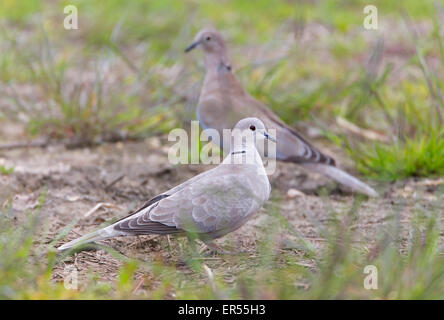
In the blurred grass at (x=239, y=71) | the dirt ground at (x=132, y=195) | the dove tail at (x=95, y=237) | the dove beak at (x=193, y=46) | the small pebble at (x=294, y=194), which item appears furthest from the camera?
the dove beak at (x=193, y=46)

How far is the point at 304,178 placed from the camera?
15.1 ft

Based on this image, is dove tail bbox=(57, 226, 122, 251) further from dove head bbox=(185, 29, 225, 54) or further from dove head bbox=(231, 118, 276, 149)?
dove head bbox=(185, 29, 225, 54)

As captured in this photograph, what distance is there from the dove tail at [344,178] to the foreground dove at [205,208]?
1069 mm

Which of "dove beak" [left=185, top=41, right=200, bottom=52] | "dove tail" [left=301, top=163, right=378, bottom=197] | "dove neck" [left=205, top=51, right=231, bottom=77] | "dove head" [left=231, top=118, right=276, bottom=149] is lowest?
"dove tail" [left=301, top=163, right=378, bottom=197]

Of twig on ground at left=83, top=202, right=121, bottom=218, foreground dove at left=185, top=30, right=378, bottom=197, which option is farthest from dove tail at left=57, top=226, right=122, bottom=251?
foreground dove at left=185, top=30, right=378, bottom=197

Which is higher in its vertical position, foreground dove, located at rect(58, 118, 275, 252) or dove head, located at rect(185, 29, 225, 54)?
dove head, located at rect(185, 29, 225, 54)

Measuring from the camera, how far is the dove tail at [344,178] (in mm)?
4094

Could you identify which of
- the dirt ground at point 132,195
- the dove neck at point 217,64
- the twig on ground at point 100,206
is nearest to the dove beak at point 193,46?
the dove neck at point 217,64

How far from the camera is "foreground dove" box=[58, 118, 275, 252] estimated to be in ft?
9.81

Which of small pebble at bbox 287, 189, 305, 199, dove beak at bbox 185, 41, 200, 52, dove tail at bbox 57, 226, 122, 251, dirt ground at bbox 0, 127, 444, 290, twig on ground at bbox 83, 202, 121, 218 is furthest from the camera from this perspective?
dove beak at bbox 185, 41, 200, 52

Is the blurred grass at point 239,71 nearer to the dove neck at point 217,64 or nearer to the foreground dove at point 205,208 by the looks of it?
the dove neck at point 217,64

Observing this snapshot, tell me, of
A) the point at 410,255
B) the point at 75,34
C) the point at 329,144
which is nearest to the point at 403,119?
the point at 329,144

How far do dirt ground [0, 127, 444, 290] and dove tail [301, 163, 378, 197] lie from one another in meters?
0.07
